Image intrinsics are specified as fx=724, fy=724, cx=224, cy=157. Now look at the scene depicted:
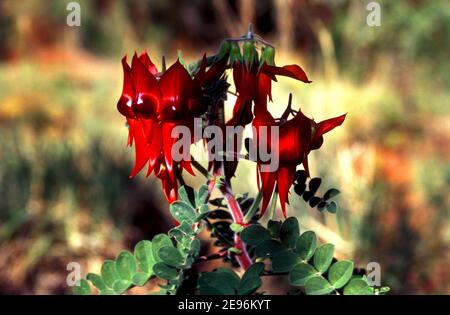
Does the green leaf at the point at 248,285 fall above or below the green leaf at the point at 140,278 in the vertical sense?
above

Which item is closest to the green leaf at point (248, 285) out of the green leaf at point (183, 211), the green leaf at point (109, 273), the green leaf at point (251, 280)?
the green leaf at point (251, 280)

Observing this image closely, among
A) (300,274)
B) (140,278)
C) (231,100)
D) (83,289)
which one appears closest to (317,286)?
(300,274)

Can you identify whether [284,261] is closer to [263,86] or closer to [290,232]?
[290,232]

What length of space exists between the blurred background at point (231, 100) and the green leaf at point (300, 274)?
42.9 inches

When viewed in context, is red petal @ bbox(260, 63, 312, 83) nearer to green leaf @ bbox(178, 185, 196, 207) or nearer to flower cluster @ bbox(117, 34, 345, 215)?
flower cluster @ bbox(117, 34, 345, 215)

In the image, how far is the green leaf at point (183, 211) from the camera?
0.89 m

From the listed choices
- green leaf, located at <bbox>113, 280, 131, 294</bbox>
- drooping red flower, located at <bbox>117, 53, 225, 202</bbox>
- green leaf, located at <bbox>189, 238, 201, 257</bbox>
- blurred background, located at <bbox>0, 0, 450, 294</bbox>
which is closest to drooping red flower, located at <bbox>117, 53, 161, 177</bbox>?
drooping red flower, located at <bbox>117, 53, 225, 202</bbox>

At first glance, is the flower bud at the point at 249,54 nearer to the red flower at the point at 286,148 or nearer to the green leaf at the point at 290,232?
the red flower at the point at 286,148

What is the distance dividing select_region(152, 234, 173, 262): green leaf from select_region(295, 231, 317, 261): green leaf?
16cm

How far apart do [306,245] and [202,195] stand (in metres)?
0.15

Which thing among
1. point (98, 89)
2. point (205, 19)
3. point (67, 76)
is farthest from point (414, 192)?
point (205, 19)

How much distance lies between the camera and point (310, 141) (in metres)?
0.85

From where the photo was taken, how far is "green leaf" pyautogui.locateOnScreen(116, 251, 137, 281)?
1002 millimetres
